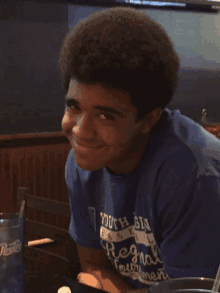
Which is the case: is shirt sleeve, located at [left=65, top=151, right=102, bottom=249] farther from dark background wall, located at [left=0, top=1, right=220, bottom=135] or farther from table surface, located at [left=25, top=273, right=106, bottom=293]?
dark background wall, located at [left=0, top=1, right=220, bottom=135]

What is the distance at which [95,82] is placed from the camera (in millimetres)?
777

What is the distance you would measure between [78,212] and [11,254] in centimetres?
56

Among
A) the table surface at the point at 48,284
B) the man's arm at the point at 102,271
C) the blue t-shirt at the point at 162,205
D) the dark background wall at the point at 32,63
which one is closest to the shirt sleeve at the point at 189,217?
the blue t-shirt at the point at 162,205

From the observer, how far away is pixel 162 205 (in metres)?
0.85

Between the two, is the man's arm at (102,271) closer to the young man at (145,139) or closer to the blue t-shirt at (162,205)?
the blue t-shirt at (162,205)

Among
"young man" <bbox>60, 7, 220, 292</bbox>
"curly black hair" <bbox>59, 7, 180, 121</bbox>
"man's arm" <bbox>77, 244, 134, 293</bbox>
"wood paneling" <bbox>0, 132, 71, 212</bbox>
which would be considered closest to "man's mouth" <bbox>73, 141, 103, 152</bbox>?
"young man" <bbox>60, 7, 220, 292</bbox>

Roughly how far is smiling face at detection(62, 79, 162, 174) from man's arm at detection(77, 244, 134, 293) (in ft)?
1.58

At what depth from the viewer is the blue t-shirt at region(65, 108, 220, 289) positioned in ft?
2.61

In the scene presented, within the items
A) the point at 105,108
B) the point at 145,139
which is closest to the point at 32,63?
the point at 145,139

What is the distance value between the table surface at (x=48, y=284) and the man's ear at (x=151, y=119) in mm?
428

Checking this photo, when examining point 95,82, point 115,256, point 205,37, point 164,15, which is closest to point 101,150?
point 95,82

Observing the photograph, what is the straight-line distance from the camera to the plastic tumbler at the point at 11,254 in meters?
0.61

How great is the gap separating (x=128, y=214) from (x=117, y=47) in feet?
1.65

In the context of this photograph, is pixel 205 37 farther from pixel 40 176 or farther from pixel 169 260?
pixel 169 260
